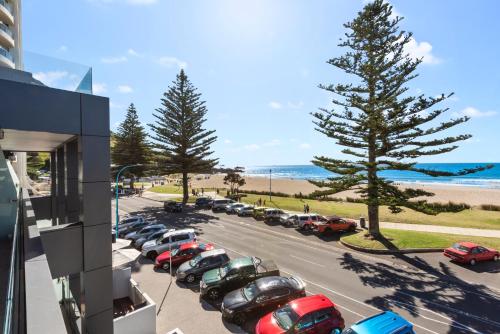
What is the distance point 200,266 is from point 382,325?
30.6 ft

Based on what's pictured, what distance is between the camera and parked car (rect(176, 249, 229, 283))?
15438mm

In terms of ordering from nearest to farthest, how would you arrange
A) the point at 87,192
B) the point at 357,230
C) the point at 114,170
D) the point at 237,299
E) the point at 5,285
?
1. the point at 5,285
2. the point at 87,192
3. the point at 237,299
4. the point at 357,230
5. the point at 114,170

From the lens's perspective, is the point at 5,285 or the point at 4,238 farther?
the point at 4,238

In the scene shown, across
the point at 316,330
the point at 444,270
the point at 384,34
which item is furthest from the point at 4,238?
the point at 384,34

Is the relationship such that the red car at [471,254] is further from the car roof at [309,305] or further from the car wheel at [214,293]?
the car wheel at [214,293]

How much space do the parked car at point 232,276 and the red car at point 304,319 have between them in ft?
11.4

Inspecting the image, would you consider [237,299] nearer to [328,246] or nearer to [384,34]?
[328,246]

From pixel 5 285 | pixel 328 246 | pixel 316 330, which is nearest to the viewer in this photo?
pixel 5 285

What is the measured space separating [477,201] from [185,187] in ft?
152

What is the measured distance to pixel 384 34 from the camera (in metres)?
22.8

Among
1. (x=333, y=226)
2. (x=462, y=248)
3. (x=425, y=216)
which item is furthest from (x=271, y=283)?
(x=425, y=216)

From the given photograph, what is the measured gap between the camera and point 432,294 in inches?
568

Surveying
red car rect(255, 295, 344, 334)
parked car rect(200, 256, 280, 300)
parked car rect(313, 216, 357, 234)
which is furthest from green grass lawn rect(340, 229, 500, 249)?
red car rect(255, 295, 344, 334)

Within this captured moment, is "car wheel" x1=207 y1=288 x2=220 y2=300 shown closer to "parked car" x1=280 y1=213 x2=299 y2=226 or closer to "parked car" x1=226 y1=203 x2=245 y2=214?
"parked car" x1=280 y1=213 x2=299 y2=226
